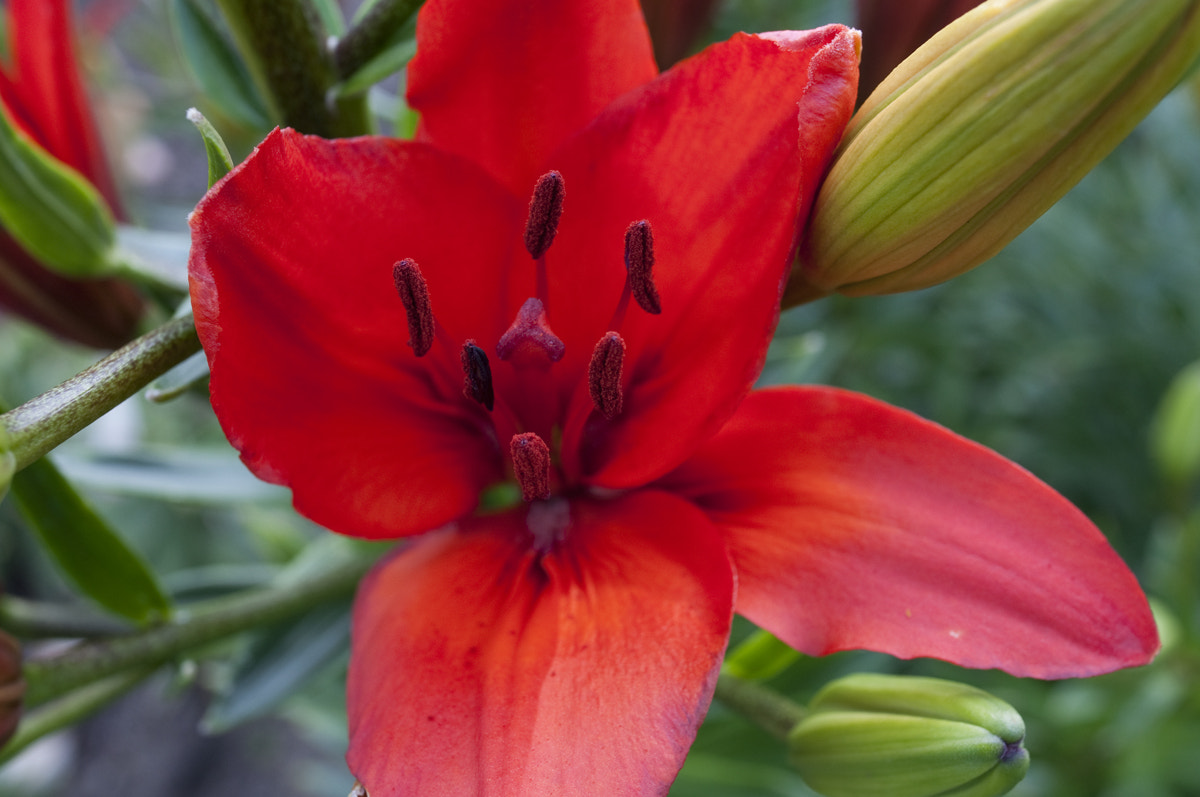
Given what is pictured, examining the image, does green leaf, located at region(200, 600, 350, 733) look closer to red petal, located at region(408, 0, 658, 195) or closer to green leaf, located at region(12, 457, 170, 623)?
green leaf, located at region(12, 457, 170, 623)

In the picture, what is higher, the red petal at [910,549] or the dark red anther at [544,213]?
the dark red anther at [544,213]

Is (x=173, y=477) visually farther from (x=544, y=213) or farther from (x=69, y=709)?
(x=544, y=213)

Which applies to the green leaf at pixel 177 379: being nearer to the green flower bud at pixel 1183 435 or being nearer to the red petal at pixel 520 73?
the red petal at pixel 520 73

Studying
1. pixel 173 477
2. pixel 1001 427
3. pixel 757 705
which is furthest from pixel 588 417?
pixel 1001 427

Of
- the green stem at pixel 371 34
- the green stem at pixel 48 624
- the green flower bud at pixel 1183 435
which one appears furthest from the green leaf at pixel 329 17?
the green flower bud at pixel 1183 435

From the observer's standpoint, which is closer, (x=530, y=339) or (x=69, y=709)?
(x=530, y=339)

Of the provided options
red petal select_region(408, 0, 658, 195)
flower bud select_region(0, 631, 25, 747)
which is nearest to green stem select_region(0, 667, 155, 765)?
flower bud select_region(0, 631, 25, 747)

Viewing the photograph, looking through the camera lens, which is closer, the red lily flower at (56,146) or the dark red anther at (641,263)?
the dark red anther at (641,263)
